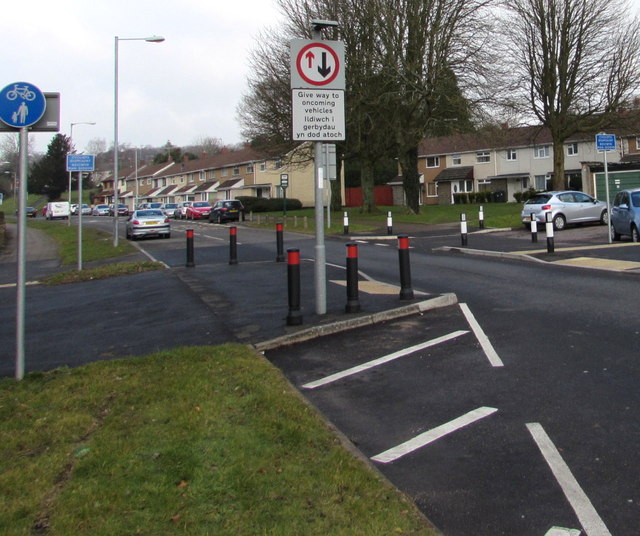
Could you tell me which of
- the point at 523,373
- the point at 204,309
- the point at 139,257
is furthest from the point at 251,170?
the point at 523,373

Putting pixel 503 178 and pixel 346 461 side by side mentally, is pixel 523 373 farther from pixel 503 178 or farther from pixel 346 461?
pixel 503 178

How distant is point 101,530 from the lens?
3.39 meters

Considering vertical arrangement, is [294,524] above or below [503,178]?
below

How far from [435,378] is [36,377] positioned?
153 inches

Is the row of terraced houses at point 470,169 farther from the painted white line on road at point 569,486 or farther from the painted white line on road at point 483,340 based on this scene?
the painted white line on road at point 569,486

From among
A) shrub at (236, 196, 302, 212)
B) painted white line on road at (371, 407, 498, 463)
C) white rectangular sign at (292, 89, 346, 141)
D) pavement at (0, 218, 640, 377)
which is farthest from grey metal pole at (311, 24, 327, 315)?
shrub at (236, 196, 302, 212)

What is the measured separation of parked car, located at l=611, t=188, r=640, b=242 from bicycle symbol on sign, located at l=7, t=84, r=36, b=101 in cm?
1632

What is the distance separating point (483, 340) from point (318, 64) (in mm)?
4045

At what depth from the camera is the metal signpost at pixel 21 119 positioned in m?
6.59

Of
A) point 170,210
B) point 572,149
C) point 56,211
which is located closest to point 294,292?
point 572,149

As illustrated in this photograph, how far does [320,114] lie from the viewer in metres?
8.61

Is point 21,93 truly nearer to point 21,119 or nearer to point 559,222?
point 21,119

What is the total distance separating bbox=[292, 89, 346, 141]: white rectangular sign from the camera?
8539 mm

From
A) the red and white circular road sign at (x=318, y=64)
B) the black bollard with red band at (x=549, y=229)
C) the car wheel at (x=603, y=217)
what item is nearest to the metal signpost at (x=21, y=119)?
the red and white circular road sign at (x=318, y=64)
